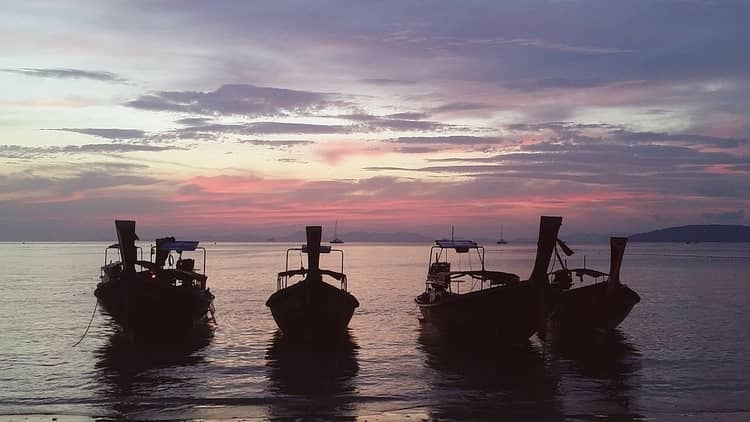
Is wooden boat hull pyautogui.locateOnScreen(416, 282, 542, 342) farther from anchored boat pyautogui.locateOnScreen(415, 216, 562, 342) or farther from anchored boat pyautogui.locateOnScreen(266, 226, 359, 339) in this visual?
anchored boat pyautogui.locateOnScreen(266, 226, 359, 339)

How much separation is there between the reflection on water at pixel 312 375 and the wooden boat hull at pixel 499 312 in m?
4.27

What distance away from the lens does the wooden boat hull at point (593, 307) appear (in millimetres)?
29281

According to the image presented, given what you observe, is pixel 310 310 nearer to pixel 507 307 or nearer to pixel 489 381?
pixel 507 307

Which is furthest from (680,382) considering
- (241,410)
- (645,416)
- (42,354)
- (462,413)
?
(42,354)

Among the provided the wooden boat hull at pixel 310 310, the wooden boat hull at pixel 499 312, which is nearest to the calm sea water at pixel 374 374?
the wooden boat hull at pixel 499 312

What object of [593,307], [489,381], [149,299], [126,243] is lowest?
[489,381]

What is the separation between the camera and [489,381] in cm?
1995

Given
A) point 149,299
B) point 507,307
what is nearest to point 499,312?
point 507,307

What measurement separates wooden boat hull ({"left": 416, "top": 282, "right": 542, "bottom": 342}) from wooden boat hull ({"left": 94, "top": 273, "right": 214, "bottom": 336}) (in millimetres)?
11022

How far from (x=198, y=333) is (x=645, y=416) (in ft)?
66.5

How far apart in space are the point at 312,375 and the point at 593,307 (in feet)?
46.3

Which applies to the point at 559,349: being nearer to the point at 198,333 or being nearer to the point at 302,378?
the point at 302,378

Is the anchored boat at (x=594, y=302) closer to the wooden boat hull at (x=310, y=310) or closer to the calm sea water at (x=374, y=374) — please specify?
the calm sea water at (x=374, y=374)

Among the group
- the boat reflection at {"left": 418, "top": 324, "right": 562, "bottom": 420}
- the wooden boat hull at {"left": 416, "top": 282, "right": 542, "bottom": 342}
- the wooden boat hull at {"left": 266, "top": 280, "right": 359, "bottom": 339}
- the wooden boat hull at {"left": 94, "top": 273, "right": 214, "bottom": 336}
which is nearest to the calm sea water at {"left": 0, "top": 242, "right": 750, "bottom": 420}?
the boat reflection at {"left": 418, "top": 324, "right": 562, "bottom": 420}
